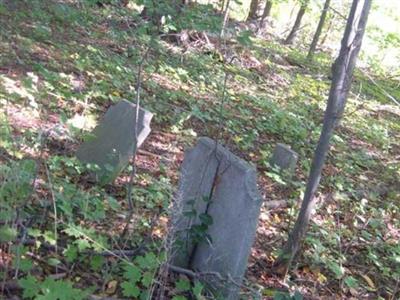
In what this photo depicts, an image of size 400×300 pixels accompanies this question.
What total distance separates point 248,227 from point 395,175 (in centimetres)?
539

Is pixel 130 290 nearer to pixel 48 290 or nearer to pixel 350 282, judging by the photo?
pixel 48 290

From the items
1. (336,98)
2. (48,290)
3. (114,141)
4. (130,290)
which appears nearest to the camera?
(48,290)

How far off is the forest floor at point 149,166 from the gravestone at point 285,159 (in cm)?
16

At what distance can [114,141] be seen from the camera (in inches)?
186

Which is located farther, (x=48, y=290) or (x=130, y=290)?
(x=130, y=290)

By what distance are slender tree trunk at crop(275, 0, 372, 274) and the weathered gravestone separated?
0.93 metres

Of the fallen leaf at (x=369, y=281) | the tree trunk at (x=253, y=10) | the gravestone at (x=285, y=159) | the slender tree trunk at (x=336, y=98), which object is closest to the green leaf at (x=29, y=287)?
the slender tree trunk at (x=336, y=98)

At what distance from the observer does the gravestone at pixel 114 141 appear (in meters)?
Answer: 4.53

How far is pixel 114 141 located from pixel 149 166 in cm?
64

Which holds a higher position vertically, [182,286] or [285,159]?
[285,159]

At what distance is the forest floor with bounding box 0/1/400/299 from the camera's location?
3.13 metres

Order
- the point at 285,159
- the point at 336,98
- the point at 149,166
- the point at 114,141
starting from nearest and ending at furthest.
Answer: the point at 336,98 → the point at 114,141 → the point at 149,166 → the point at 285,159

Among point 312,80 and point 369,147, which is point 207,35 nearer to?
point 312,80

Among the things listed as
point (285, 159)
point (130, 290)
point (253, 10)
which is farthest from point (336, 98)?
point (253, 10)
